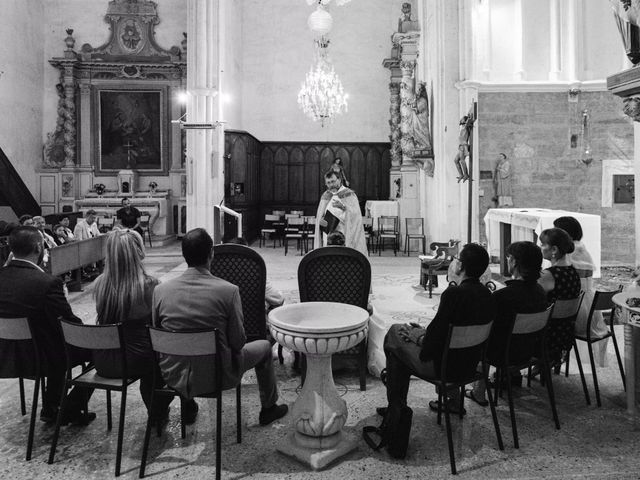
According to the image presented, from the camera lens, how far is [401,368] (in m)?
3.08

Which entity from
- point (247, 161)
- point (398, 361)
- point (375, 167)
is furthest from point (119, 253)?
point (375, 167)

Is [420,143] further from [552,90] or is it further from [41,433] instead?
[41,433]

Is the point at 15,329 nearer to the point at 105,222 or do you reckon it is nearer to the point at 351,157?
the point at 105,222

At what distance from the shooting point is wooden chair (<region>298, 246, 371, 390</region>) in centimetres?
393

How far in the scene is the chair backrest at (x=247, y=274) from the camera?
12.8ft

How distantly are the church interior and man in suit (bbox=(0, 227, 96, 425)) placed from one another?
13 cm

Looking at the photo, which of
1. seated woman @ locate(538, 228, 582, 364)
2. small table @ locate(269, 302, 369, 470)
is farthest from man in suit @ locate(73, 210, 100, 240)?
seated woman @ locate(538, 228, 582, 364)

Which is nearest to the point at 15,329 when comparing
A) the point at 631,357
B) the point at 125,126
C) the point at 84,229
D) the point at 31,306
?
the point at 31,306

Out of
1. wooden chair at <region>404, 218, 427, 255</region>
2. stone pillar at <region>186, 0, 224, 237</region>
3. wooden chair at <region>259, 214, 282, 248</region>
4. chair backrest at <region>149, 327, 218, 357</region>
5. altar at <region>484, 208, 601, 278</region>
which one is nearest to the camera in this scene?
chair backrest at <region>149, 327, 218, 357</region>

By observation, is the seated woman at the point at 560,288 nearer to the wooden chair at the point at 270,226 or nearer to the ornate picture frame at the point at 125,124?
the wooden chair at the point at 270,226

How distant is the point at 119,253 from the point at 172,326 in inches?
21.9

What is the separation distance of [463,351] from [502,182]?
27.3ft

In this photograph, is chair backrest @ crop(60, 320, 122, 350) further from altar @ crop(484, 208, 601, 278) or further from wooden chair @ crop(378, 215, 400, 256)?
wooden chair @ crop(378, 215, 400, 256)

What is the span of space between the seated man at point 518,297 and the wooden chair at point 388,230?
8.95 m
